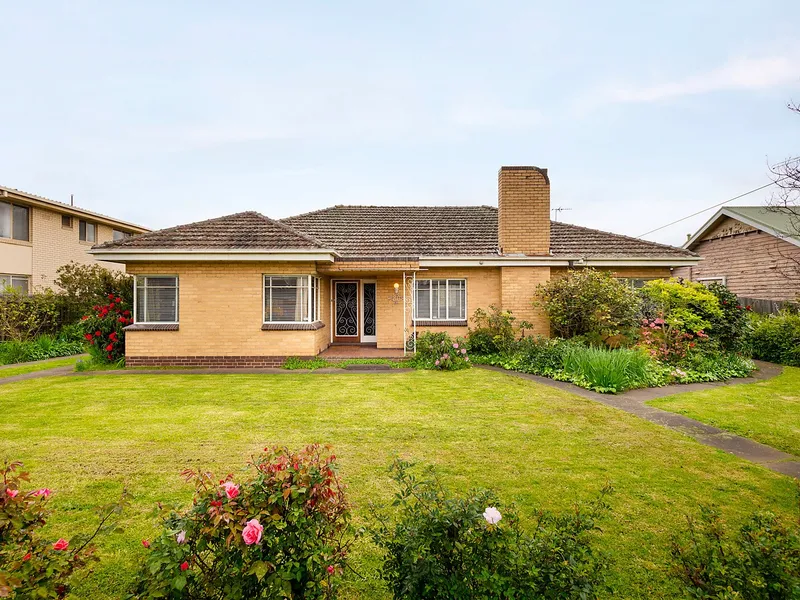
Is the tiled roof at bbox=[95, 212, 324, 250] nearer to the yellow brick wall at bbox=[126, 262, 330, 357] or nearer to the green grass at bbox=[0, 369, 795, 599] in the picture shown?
the yellow brick wall at bbox=[126, 262, 330, 357]

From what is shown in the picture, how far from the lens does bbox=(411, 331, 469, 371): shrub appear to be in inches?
476

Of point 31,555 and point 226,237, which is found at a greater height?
point 226,237

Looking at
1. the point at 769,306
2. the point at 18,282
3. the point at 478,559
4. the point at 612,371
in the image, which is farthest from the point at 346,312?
the point at 769,306

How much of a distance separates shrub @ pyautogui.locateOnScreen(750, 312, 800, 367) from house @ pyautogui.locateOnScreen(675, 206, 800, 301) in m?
2.95

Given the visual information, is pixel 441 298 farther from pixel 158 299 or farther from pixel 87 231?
pixel 87 231

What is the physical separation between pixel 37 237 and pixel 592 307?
25.7m

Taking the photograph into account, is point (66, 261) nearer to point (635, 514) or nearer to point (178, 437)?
point (178, 437)

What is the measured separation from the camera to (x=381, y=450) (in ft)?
18.4

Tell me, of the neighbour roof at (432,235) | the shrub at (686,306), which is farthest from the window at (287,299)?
the shrub at (686,306)

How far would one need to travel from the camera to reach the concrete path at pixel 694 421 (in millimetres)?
5273

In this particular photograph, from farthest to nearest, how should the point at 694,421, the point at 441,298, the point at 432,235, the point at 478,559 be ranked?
the point at 432,235, the point at 441,298, the point at 694,421, the point at 478,559

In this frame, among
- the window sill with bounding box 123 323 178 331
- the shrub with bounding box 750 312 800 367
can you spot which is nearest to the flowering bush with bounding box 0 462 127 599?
the window sill with bounding box 123 323 178 331

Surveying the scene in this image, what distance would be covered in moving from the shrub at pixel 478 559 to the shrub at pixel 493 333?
36.7 ft

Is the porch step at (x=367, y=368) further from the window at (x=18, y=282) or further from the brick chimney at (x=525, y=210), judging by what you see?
the window at (x=18, y=282)
